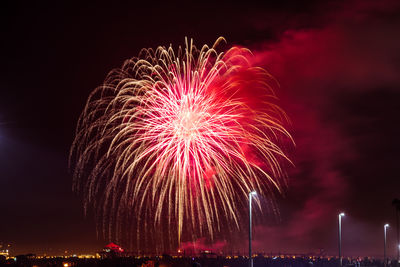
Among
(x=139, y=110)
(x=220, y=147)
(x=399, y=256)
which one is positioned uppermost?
(x=139, y=110)

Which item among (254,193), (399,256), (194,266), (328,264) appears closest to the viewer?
(194,266)

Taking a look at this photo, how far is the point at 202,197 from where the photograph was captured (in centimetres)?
3319

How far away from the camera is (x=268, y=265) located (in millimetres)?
49781

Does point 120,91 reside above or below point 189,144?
above

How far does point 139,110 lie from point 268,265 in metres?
22.8

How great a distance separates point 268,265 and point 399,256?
149ft

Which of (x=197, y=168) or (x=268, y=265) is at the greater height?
(x=197, y=168)

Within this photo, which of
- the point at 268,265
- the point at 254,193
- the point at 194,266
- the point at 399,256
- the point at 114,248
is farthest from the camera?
the point at 114,248

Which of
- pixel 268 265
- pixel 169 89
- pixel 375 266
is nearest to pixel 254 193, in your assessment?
pixel 169 89

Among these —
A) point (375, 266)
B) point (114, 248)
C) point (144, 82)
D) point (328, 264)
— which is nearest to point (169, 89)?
point (144, 82)

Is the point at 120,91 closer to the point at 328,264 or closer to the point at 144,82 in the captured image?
the point at 144,82

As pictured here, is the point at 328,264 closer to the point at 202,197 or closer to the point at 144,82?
the point at 202,197

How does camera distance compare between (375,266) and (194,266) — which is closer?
(194,266)

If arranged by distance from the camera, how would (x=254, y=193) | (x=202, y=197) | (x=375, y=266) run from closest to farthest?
(x=254, y=193)
(x=202, y=197)
(x=375, y=266)
